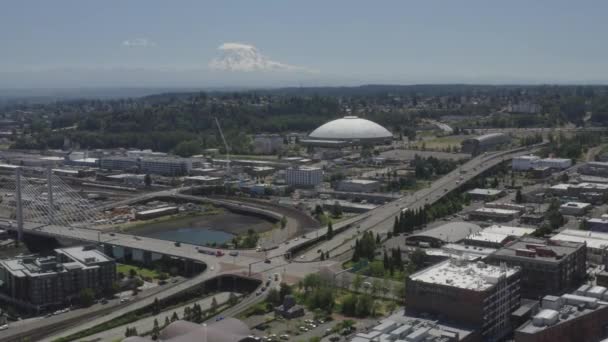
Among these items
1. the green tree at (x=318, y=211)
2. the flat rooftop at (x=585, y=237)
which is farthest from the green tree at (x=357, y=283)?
the green tree at (x=318, y=211)

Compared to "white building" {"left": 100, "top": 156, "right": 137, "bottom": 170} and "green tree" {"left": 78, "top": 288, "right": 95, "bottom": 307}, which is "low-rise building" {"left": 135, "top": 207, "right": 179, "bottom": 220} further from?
"white building" {"left": 100, "top": 156, "right": 137, "bottom": 170}

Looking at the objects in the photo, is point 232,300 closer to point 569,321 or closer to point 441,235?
point 441,235

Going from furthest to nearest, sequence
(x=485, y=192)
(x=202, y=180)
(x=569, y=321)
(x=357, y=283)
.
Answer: (x=202, y=180), (x=485, y=192), (x=357, y=283), (x=569, y=321)

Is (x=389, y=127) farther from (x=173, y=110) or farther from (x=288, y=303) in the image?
(x=288, y=303)

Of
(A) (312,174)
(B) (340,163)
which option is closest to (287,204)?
(A) (312,174)

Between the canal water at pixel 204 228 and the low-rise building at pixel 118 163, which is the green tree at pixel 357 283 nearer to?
the canal water at pixel 204 228

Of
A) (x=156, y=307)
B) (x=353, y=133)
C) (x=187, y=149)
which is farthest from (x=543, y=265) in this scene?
(x=353, y=133)

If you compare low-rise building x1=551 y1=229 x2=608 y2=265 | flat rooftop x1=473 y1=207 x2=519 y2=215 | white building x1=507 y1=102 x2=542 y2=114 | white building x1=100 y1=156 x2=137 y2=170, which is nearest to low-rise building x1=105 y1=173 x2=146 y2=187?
white building x1=100 y1=156 x2=137 y2=170
